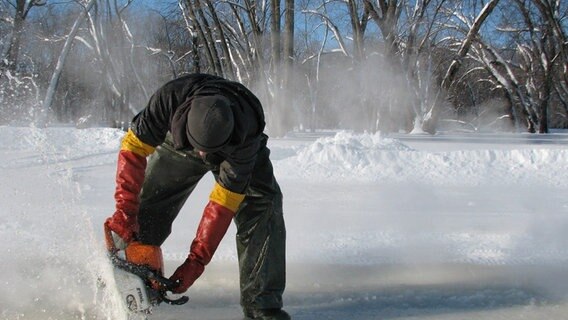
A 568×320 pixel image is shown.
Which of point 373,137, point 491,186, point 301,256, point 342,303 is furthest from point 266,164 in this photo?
point 373,137

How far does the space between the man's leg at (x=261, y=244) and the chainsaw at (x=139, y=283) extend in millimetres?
488

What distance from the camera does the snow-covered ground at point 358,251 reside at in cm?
275

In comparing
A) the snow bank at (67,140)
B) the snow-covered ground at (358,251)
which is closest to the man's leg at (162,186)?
the snow-covered ground at (358,251)

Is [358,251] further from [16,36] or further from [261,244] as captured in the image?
[16,36]

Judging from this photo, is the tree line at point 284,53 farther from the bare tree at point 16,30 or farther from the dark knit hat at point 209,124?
the dark knit hat at point 209,124

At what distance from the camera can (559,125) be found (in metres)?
44.5

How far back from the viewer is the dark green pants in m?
2.57

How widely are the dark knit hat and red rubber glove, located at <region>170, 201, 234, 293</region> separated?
0.32 m

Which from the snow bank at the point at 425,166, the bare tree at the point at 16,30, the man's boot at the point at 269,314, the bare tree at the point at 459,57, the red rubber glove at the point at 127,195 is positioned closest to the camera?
the red rubber glove at the point at 127,195

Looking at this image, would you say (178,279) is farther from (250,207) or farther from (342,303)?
(342,303)

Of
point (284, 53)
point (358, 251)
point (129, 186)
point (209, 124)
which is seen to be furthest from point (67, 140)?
point (209, 124)

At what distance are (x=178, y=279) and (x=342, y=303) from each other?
102cm

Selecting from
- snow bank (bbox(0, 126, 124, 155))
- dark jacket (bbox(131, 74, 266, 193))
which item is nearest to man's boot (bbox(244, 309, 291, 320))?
dark jacket (bbox(131, 74, 266, 193))

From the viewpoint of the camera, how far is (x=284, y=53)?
13305mm
